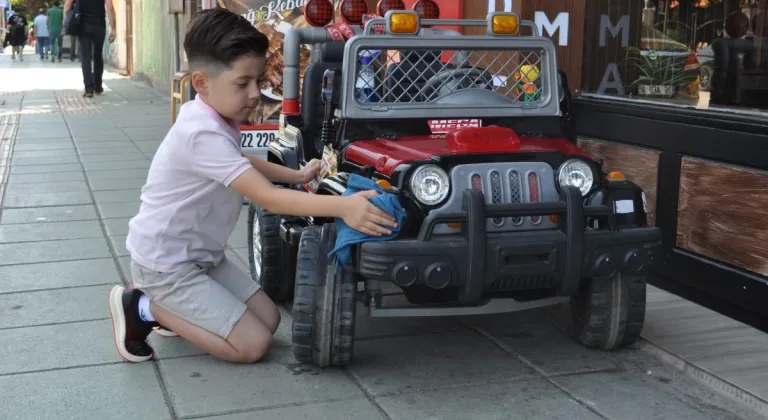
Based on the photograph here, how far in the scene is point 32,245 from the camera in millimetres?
6648

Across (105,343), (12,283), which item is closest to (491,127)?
(105,343)

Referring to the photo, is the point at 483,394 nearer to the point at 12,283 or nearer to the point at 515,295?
the point at 515,295

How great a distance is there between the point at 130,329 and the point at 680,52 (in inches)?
154

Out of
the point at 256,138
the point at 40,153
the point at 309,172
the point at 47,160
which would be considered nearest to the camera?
the point at 309,172

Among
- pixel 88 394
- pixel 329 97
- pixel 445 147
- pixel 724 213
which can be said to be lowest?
pixel 88 394

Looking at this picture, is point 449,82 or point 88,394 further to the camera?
point 449,82

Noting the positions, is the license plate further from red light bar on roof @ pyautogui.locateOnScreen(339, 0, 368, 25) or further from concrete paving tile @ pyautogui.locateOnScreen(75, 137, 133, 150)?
concrete paving tile @ pyautogui.locateOnScreen(75, 137, 133, 150)

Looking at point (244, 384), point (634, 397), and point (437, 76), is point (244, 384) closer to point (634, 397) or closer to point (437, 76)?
point (634, 397)

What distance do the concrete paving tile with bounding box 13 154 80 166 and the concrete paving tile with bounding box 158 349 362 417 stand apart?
6.74 meters

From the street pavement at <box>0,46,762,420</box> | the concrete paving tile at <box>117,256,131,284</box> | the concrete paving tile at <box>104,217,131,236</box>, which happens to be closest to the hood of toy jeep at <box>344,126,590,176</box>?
the street pavement at <box>0,46,762,420</box>

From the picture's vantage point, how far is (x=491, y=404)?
3.90 metres

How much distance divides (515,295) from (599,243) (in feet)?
1.57

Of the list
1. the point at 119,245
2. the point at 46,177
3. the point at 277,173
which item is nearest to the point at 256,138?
the point at 119,245

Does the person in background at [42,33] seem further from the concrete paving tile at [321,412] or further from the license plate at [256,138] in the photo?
the concrete paving tile at [321,412]
